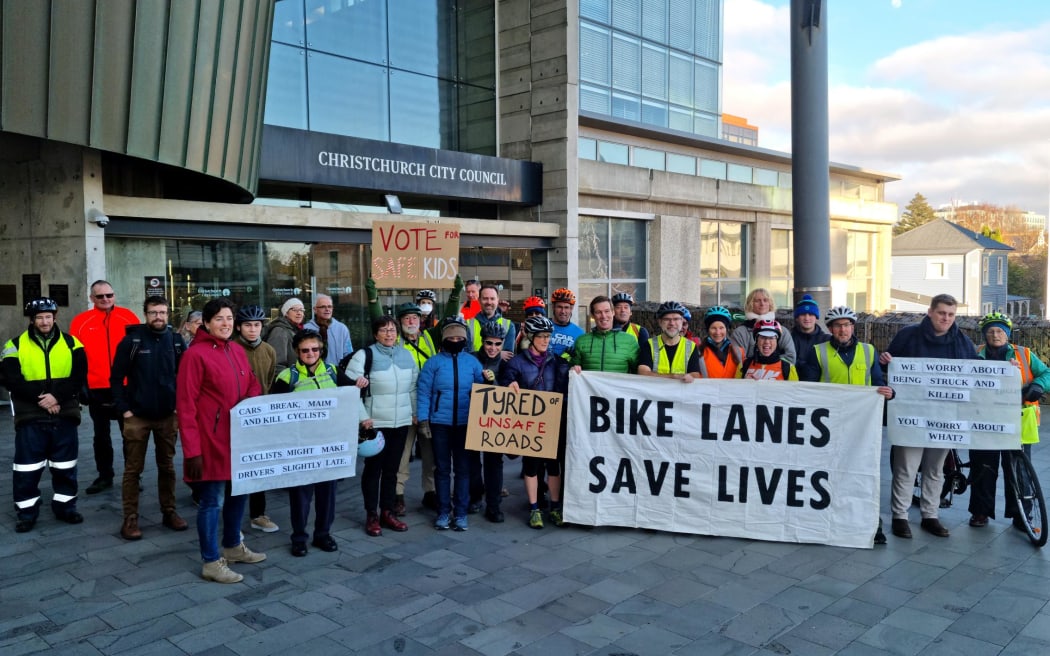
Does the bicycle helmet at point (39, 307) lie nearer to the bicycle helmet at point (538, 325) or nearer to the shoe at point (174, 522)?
the shoe at point (174, 522)

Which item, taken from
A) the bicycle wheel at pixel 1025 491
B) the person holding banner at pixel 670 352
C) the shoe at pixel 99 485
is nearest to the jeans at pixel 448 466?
the person holding banner at pixel 670 352

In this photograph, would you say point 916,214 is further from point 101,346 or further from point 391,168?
point 101,346

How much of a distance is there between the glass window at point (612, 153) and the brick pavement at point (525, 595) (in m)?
20.0

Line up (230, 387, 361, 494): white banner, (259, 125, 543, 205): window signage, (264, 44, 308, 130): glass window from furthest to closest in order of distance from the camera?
(264, 44, 308, 130): glass window, (259, 125, 543, 205): window signage, (230, 387, 361, 494): white banner

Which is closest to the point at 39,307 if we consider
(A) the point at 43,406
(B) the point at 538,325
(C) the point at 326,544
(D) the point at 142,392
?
(A) the point at 43,406

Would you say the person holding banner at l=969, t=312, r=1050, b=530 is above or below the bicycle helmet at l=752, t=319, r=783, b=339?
below

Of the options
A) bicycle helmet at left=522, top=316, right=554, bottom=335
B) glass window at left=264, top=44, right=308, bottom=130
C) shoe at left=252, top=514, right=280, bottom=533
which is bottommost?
shoe at left=252, top=514, right=280, bottom=533

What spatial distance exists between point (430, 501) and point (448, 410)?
1214mm

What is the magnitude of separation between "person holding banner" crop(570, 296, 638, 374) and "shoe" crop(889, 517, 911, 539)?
2548 mm

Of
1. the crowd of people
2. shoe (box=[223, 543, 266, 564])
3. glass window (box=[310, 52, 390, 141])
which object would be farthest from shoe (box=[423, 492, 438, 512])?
glass window (box=[310, 52, 390, 141])

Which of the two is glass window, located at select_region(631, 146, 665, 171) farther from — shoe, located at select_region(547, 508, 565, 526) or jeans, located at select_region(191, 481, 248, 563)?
jeans, located at select_region(191, 481, 248, 563)

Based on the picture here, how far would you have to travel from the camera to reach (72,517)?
7.15 meters

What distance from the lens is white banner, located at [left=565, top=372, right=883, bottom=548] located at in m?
6.53

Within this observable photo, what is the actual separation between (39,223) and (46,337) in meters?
6.79
